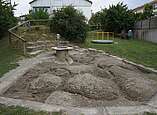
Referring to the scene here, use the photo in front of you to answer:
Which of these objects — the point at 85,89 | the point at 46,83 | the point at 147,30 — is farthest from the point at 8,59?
the point at 147,30

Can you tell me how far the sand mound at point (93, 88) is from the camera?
6.38 m

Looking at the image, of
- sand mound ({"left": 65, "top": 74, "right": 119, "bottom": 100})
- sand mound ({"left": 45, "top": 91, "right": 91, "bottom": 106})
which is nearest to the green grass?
sand mound ({"left": 65, "top": 74, "right": 119, "bottom": 100})

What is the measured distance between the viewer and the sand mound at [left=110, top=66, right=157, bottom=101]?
257 inches

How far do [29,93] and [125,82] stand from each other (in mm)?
2400

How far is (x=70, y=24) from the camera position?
652 inches

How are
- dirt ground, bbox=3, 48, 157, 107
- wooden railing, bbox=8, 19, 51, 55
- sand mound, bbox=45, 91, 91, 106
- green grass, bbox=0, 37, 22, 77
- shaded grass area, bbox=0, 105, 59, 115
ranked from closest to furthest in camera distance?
1. shaded grass area, bbox=0, 105, 59, 115
2. sand mound, bbox=45, 91, 91, 106
3. dirt ground, bbox=3, 48, 157, 107
4. green grass, bbox=0, 37, 22, 77
5. wooden railing, bbox=8, 19, 51, 55

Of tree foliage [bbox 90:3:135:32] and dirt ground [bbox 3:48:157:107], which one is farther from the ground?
tree foliage [bbox 90:3:135:32]

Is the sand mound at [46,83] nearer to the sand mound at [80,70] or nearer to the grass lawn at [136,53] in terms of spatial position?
the sand mound at [80,70]

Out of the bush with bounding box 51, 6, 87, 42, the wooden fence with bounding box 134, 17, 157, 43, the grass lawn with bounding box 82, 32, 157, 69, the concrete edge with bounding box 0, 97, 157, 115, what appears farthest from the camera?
the wooden fence with bounding box 134, 17, 157, 43

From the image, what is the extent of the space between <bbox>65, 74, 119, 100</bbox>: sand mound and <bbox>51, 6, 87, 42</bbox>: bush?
954cm

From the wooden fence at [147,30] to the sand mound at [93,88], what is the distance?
651 inches

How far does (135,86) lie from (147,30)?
62.5 feet

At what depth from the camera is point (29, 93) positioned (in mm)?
6691

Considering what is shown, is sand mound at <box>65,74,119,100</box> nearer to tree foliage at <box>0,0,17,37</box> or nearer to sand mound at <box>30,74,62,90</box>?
sand mound at <box>30,74,62,90</box>
